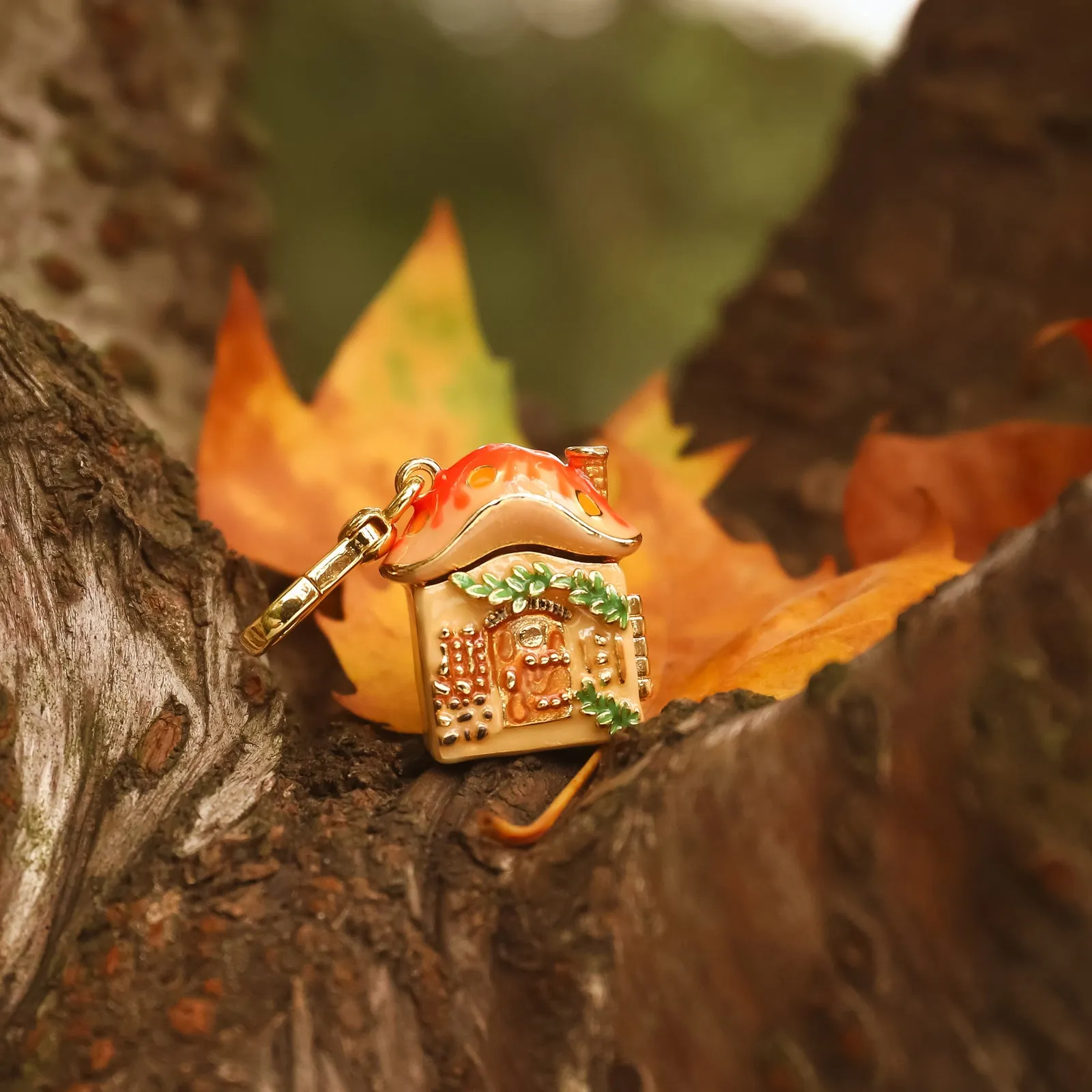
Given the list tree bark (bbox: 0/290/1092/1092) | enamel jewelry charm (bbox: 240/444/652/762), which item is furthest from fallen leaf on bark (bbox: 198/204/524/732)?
tree bark (bbox: 0/290/1092/1092)

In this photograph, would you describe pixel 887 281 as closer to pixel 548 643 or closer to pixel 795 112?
pixel 795 112

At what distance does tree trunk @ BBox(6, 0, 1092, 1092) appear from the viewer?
0.37 metres

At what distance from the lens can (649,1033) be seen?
42cm

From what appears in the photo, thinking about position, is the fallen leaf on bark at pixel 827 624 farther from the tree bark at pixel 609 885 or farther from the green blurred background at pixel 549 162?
the green blurred background at pixel 549 162

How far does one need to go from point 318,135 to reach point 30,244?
46cm

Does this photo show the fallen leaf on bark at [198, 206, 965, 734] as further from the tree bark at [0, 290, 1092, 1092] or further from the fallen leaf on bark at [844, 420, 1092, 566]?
the tree bark at [0, 290, 1092, 1092]

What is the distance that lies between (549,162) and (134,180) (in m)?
0.60

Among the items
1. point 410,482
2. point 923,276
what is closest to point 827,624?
point 410,482

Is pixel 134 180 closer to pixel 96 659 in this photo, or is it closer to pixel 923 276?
pixel 96 659

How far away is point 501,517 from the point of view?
63cm

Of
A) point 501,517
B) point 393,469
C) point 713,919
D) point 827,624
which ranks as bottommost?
point 713,919

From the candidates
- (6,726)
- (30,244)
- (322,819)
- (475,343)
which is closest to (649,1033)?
(322,819)

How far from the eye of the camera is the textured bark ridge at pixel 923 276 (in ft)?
4.23

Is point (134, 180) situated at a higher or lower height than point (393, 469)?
higher
